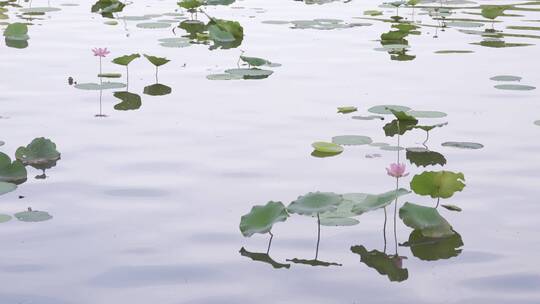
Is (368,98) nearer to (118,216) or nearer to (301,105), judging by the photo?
(301,105)

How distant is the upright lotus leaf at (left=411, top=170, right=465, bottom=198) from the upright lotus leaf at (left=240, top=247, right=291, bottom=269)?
639 mm

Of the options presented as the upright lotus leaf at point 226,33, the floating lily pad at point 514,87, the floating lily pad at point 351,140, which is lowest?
the floating lily pad at point 351,140

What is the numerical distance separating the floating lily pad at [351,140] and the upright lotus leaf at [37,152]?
4.19 feet

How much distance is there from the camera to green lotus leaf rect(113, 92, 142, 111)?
17.0 ft

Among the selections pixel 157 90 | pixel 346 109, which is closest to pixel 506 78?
pixel 346 109

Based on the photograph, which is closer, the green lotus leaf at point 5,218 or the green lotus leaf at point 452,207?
the green lotus leaf at point 5,218

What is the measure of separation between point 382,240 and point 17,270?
1.20m

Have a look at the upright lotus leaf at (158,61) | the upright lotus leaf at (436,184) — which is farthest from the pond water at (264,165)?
the upright lotus leaf at (158,61)

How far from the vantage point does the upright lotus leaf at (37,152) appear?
410cm

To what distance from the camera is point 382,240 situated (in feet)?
11.0

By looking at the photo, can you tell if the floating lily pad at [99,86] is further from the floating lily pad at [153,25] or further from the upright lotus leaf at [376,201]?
the upright lotus leaf at [376,201]

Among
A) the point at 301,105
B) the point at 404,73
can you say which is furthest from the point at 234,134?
the point at 404,73

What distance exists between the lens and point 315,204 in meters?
3.25

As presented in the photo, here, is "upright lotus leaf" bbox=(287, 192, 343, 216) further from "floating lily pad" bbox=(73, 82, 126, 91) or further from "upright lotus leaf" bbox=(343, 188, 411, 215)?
"floating lily pad" bbox=(73, 82, 126, 91)
